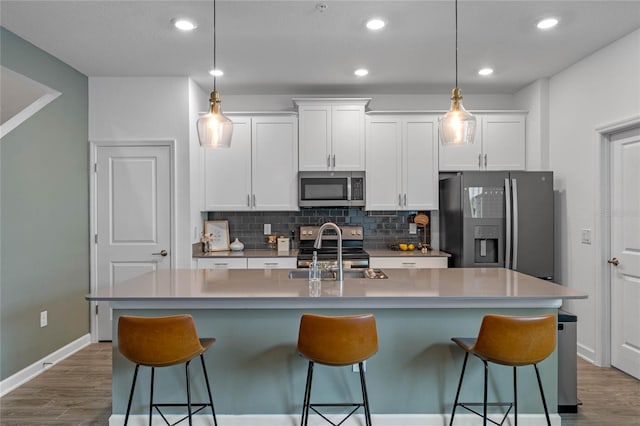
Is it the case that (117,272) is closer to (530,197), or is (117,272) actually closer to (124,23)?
(124,23)

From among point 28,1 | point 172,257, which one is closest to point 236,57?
point 28,1

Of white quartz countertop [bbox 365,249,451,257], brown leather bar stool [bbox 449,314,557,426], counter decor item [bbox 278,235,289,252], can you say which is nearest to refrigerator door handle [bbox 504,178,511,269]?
white quartz countertop [bbox 365,249,451,257]

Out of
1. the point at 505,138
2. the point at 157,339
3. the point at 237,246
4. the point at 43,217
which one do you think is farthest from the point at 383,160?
the point at 43,217

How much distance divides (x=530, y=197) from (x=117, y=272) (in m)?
4.15

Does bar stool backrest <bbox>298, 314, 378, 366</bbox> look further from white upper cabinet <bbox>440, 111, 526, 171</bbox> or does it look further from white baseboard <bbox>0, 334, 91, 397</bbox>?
white upper cabinet <bbox>440, 111, 526, 171</bbox>

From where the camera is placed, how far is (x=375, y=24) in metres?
3.02

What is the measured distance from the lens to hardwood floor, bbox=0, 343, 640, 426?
2662mm

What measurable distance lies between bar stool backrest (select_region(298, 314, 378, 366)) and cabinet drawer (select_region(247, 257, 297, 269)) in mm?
2176

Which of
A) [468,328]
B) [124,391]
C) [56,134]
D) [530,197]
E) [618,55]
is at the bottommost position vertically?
[124,391]

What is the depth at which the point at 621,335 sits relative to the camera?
3.44 m

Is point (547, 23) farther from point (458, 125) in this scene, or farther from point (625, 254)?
point (625, 254)

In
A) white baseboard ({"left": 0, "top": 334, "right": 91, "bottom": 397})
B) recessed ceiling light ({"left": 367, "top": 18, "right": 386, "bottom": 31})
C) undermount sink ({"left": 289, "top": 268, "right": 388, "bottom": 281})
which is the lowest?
white baseboard ({"left": 0, "top": 334, "right": 91, "bottom": 397})

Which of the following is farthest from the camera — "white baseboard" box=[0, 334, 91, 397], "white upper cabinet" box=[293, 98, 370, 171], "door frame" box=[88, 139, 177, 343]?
"white upper cabinet" box=[293, 98, 370, 171]

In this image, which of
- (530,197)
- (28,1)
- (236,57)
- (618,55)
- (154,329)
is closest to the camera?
(154,329)
